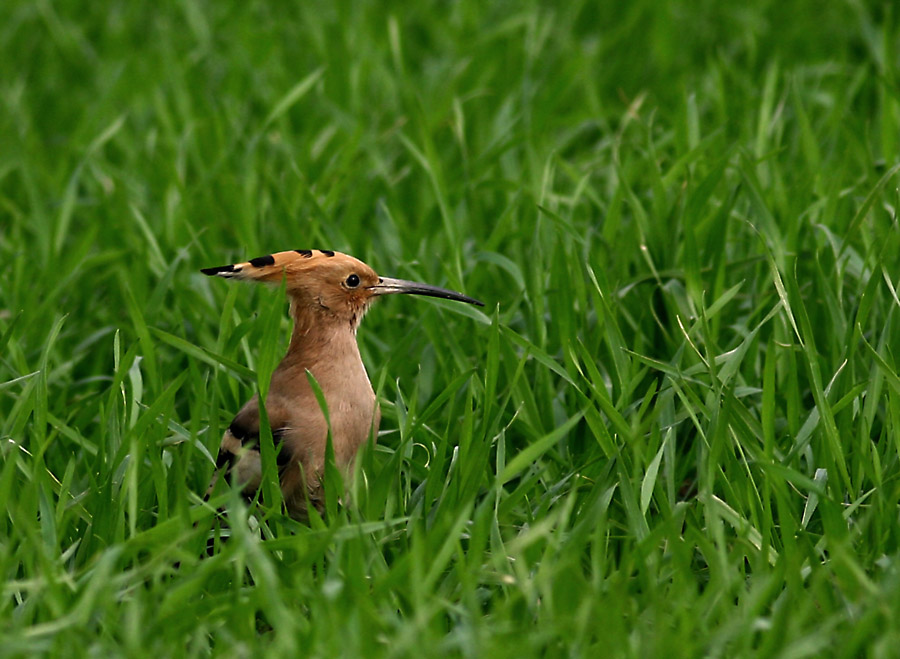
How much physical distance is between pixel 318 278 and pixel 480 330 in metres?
0.73

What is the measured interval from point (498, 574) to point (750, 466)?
933 mm

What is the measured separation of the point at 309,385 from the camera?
3176mm

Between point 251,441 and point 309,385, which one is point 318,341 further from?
point 251,441

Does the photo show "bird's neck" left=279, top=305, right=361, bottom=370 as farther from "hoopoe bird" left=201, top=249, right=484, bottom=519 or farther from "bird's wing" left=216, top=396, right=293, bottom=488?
"bird's wing" left=216, top=396, right=293, bottom=488

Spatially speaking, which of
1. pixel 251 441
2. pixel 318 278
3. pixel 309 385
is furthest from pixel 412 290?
pixel 251 441

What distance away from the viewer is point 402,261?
13.8 ft

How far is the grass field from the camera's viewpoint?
2570mm

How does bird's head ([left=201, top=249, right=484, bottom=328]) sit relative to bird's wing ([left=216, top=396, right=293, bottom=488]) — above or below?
above

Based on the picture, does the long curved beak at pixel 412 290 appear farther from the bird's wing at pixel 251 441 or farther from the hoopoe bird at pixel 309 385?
the bird's wing at pixel 251 441

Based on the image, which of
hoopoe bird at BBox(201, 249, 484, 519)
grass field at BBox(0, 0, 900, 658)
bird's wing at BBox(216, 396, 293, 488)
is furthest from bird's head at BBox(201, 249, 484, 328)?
bird's wing at BBox(216, 396, 293, 488)

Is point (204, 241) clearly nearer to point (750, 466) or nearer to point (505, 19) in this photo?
point (750, 466)

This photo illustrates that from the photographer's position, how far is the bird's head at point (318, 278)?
10.7 ft

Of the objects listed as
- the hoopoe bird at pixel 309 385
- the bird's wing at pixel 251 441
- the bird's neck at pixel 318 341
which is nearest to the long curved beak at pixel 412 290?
the hoopoe bird at pixel 309 385

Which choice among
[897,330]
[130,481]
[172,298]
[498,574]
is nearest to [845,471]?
[897,330]
